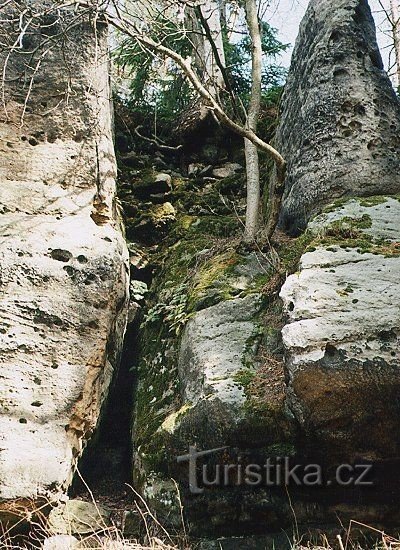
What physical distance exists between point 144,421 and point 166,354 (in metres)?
0.78

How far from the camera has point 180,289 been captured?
21.6 feet

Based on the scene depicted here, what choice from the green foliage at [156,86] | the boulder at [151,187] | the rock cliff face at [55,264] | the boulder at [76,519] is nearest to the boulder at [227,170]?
the boulder at [151,187]

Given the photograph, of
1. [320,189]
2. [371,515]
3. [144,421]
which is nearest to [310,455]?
[371,515]

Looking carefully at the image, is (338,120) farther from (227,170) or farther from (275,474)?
(275,474)

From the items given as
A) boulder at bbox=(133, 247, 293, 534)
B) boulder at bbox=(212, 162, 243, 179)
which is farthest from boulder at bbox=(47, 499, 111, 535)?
boulder at bbox=(212, 162, 243, 179)

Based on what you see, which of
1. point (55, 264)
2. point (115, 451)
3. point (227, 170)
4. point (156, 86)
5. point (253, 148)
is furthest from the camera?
point (156, 86)

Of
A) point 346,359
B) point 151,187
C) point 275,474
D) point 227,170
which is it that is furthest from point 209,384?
point 227,170

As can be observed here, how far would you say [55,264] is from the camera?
5.80 metres

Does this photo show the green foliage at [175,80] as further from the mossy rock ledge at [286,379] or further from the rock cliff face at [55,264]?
the mossy rock ledge at [286,379]

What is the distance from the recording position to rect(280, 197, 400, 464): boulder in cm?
389

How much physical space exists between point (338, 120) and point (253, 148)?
3.59 feet

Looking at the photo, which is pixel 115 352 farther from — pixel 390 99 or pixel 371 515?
pixel 390 99

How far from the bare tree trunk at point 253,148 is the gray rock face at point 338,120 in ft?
1.29

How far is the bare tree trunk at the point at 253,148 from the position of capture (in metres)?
6.75
